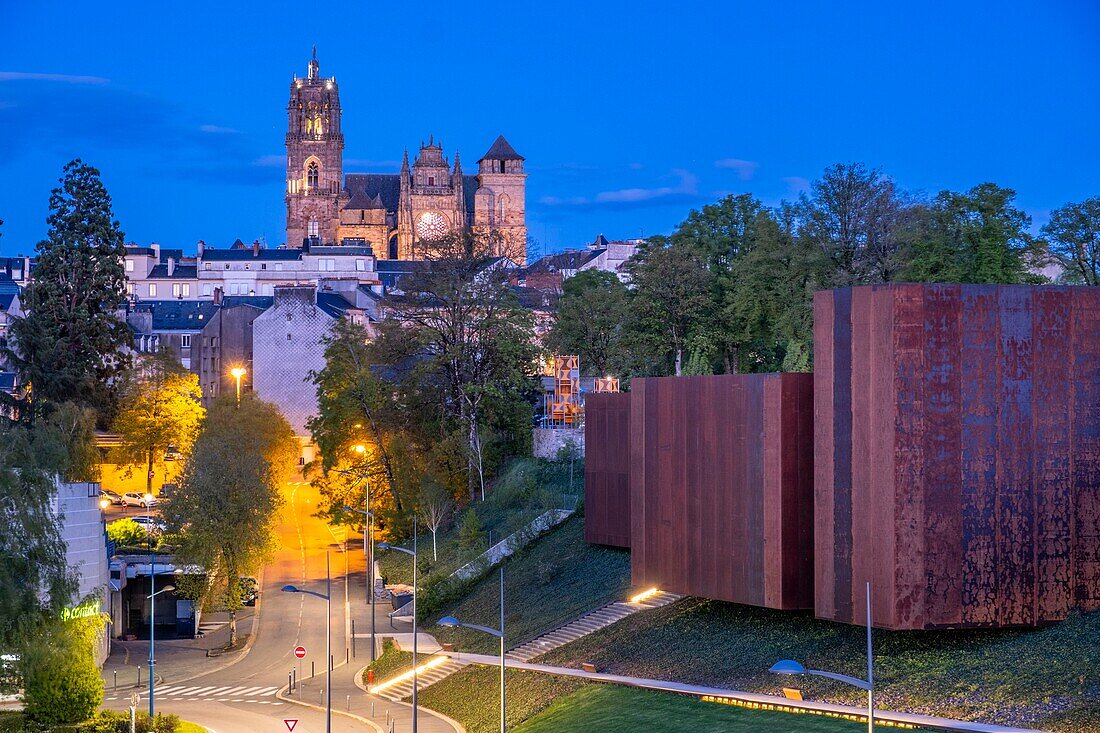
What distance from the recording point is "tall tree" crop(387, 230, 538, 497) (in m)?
72.2

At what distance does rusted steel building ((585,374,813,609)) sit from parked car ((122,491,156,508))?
47525 mm

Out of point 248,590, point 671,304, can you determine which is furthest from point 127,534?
point 671,304

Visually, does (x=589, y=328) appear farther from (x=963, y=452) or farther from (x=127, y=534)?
(x=963, y=452)

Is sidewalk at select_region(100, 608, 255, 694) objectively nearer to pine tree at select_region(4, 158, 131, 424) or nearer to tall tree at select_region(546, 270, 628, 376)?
pine tree at select_region(4, 158, 131, 424)

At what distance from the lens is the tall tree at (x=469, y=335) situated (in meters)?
72.2

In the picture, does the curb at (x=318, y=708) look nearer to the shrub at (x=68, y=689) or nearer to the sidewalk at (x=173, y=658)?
the sidewalk at (x=173, y=658)

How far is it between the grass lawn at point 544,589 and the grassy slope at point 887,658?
166 inches

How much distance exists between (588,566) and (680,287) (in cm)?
2438

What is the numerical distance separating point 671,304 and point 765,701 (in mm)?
41926

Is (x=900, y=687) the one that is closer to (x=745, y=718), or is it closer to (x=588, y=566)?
(x=745, y=718)

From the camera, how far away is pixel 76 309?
7981cm

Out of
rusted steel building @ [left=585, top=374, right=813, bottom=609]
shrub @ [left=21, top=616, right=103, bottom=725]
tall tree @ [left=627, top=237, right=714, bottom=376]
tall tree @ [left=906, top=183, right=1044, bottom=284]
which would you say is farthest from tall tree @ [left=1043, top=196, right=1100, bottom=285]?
shrub @ [left=21, top=616, right=103, bottom=725]

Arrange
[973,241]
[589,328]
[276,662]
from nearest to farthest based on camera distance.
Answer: [276,662] → [973,241] → [589,328]

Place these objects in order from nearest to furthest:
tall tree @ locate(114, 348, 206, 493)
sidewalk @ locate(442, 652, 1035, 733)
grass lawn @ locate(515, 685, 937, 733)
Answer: sidewalk @ locate(442, 652, 1035, 733)
grass lawn @ locate(515, 685, 937, 733)
tall tree @ locate(114, 348, 206, 493)
